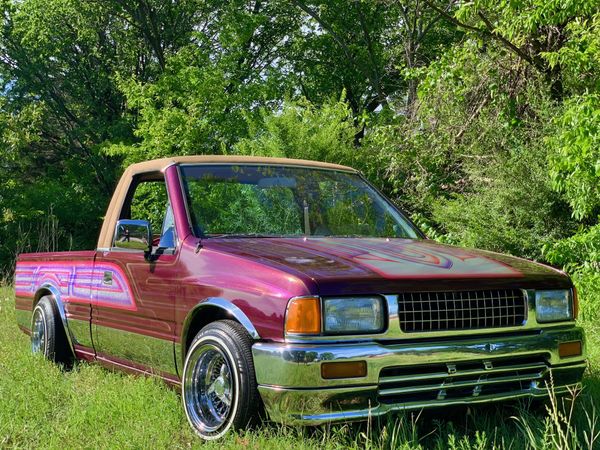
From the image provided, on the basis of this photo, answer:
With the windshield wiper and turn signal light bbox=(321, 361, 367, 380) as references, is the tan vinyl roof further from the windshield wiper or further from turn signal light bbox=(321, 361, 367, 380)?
turn signal light bbox=(321, 361, 367, 380)

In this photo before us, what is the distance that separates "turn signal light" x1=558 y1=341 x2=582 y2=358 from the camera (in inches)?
169

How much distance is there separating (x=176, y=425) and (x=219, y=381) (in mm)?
456

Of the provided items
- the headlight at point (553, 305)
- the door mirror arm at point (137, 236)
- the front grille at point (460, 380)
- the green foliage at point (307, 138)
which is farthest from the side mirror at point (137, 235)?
the green foliage at point (307, 138)

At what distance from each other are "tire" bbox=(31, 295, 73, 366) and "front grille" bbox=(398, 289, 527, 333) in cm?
350

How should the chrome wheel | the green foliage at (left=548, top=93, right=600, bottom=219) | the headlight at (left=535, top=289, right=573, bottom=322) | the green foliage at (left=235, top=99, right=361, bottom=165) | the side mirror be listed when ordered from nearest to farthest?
the headlight at (left=535, top=289, right=573, bottom=322), the side mirror, the chrome wheel, the green foliage at (left=548, top=93, right=600, bottom=219), the green foliage at (left=235, top=99, right=361, bottom=165)

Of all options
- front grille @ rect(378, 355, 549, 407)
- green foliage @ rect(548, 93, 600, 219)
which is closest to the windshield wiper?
front grille @ rect(378, 355, 549, 407)

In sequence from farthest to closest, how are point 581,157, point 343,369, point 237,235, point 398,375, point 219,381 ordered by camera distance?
point 581,157
point 237,235
point 219,381
point 398,375
point 343,369

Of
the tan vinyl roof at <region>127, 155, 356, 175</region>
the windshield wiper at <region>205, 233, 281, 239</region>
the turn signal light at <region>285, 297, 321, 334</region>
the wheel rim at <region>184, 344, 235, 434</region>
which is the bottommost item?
the wheel rim at <region>184, 344, 235, 434</region>

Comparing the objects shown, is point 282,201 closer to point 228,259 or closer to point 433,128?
point 228,259

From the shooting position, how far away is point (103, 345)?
18.4 feet

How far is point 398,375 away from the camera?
3.79 m

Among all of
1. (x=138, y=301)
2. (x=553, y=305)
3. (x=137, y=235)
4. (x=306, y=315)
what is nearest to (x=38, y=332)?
(x=138, y=301)

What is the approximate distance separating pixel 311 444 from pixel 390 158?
35.8ft

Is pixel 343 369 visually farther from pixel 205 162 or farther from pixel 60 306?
pixel 60 306
